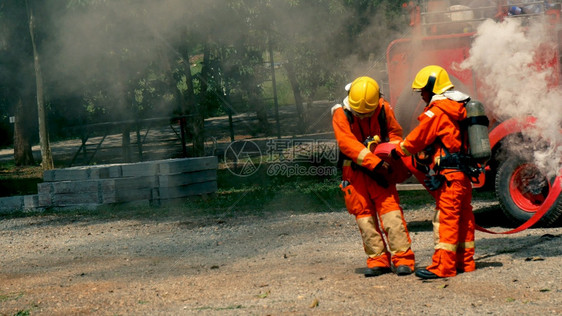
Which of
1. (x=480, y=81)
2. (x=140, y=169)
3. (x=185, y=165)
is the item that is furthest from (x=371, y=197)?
(x=140, y=169)

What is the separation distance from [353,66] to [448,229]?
691 centimetres

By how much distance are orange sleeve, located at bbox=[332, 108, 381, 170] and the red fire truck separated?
2.32m

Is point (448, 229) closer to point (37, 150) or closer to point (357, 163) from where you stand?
point (357, 163)

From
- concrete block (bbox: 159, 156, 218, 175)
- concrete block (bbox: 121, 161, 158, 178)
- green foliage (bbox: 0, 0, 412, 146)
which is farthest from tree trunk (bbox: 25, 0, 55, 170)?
concrete block (bbox: 159, 156, 218, 175)

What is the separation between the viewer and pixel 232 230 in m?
9.16

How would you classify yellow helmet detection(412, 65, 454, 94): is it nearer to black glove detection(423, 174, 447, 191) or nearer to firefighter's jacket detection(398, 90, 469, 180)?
firefighter's jacket detection(398, 90, 469, 180)

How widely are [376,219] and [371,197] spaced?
9.3 inches

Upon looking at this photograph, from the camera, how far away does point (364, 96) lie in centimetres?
611

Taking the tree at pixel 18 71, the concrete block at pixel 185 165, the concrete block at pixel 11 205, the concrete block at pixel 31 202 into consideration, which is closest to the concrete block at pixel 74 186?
the concrete block at pixel 31 202

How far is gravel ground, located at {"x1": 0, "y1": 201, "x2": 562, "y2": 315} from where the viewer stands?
5.31 metres

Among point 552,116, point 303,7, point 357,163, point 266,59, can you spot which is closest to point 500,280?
point 357,163

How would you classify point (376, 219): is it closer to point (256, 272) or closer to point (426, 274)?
point (426, 274)

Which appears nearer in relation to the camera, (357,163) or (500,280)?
(500,280)

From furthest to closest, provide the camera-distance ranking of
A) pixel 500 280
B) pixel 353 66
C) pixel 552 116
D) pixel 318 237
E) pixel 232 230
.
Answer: pixel 353 66 < pixel 232 230 < pixel 318 237 < pixel 552 116 < pixel 500 280
